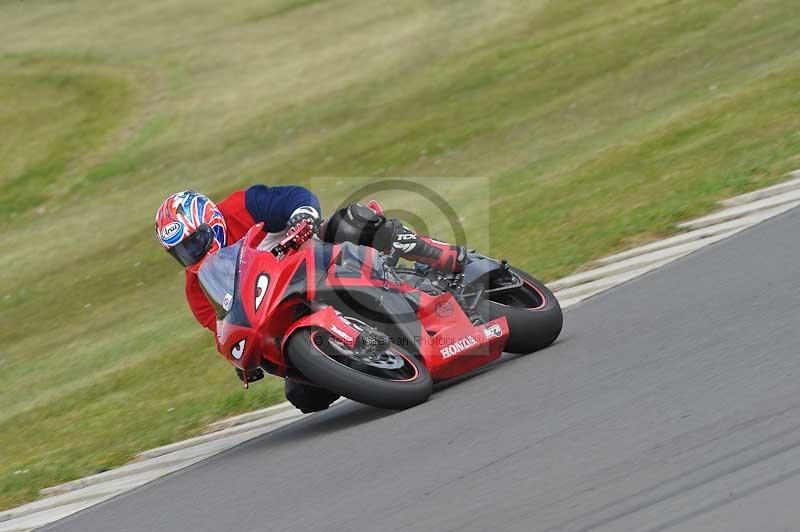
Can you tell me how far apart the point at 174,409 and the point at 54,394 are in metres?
3.40

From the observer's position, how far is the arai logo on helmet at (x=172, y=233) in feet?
24.0

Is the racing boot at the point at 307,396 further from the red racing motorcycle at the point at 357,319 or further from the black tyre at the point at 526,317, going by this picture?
the black tyre at the point at 526,317

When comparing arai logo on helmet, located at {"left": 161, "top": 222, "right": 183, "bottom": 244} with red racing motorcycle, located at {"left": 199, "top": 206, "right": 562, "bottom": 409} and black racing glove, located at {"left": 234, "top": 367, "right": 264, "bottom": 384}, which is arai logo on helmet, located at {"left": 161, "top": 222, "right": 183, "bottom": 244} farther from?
black racing glove, located at {"left": 234, "top": 367, "right": 264, "bottom": 384}

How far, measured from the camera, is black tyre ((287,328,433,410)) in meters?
6.68

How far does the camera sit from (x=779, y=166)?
11.5 meters

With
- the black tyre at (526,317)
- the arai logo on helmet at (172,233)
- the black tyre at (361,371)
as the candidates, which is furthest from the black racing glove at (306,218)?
the black tyre at (526,317)

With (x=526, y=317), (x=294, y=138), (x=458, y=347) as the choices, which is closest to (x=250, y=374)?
(x=458, y=347)

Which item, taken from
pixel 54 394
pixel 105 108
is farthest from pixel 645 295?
pixel 105 108

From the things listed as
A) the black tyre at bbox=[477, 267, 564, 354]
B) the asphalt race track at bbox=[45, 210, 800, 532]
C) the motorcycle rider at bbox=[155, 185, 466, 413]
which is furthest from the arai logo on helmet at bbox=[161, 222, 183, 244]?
the black tyre at bbox=[477, 267, 564, 354]

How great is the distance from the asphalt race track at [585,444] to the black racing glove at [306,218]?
1201mm

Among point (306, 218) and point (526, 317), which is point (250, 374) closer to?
point (306, 218)

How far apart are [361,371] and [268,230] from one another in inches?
57.0

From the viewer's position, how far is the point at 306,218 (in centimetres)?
739

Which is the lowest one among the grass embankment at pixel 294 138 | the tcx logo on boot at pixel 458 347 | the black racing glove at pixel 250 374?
the grass embankment at pixel 294 138
